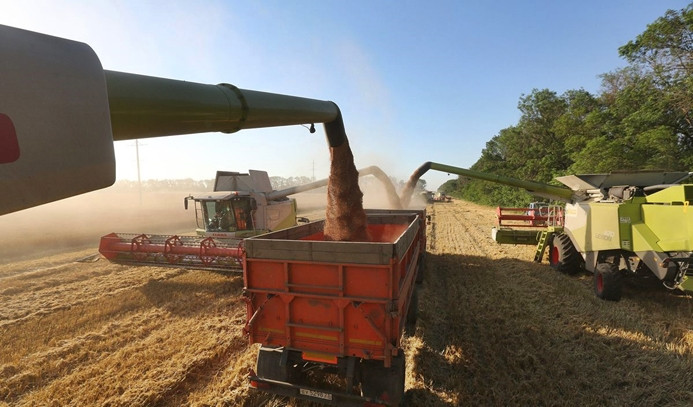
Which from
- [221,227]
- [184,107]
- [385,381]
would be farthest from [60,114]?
[221,227]

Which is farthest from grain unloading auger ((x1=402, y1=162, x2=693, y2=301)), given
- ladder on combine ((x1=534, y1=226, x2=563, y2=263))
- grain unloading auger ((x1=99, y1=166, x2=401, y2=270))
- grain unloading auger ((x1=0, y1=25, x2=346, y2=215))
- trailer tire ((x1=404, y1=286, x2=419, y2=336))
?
grain unloading auger ((x1=0, y1=25, x2=346, y2=215))

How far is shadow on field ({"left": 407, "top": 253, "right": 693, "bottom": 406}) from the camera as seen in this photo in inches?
154

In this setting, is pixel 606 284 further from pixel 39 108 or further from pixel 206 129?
pixel 39 108

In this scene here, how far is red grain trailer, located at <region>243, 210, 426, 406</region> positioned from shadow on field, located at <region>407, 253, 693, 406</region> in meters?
0.87

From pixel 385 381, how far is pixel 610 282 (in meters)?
5.65

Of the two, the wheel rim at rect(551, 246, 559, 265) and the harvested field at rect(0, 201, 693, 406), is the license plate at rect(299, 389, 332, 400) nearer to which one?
the harvested field at rect(0, 201, 693, 406)

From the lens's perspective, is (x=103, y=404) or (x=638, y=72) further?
(x=638, y=72)

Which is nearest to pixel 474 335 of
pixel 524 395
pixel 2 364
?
pixel 524 395

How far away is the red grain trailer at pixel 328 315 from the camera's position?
336cm

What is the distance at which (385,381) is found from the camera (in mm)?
3451

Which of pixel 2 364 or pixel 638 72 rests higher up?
pixel 638 72

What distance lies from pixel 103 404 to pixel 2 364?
2.20m

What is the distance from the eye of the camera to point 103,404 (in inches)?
151

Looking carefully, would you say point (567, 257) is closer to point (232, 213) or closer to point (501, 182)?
point (501, 182)
